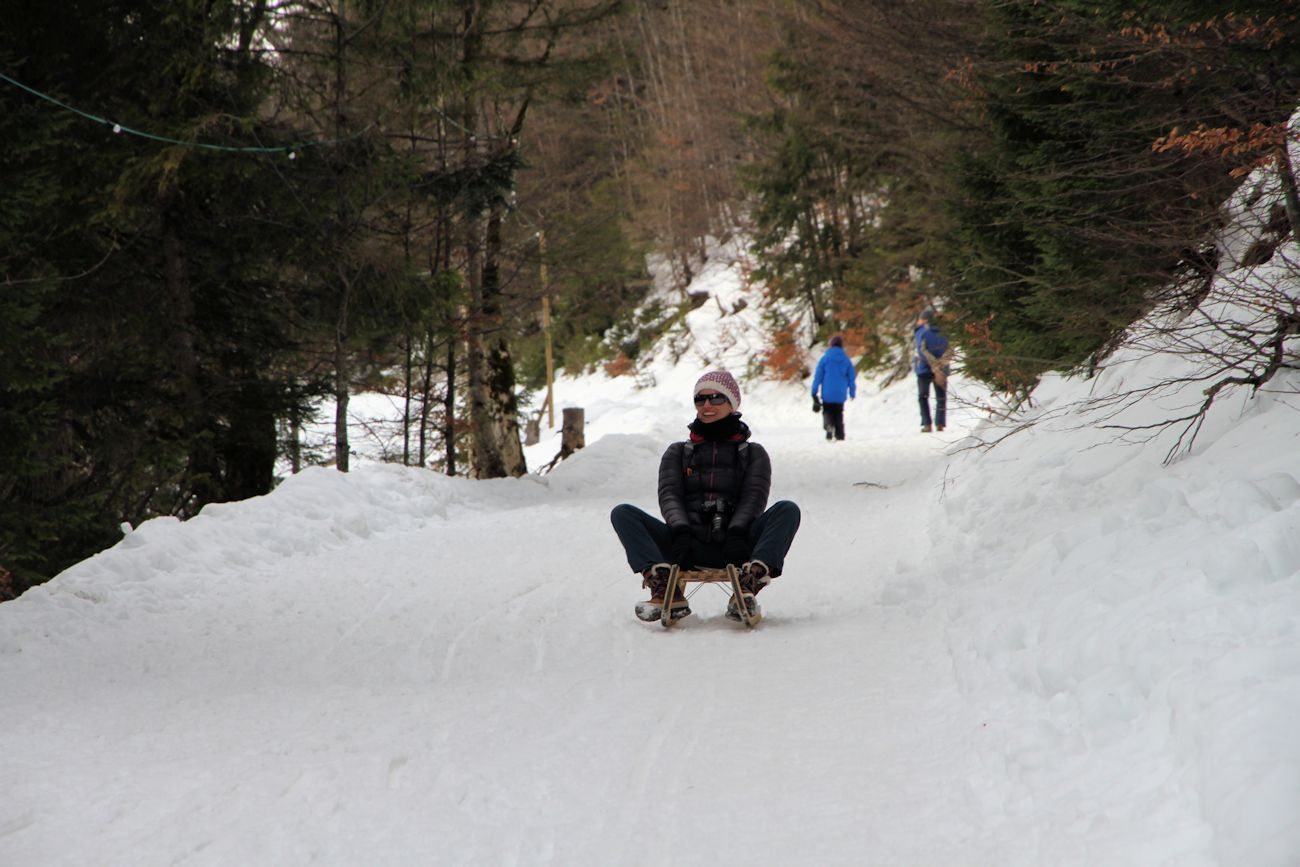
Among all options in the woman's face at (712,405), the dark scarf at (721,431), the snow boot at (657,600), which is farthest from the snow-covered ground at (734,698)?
the woman's face at (712,405)

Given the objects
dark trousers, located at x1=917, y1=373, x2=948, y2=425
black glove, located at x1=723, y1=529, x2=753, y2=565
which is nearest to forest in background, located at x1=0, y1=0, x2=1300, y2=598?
black glove, located at x1=723, y1=529, x2=753, y2=565

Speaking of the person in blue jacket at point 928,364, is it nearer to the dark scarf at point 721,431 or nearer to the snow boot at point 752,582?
the dark scarf at point 721,431

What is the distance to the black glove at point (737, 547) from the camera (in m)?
6.68

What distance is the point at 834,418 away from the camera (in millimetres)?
19734

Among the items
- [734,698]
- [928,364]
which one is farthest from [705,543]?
[928,364]

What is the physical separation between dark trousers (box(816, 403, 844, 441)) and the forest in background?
4058 mm

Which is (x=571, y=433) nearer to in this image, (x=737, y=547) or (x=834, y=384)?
(x=834, y=384)

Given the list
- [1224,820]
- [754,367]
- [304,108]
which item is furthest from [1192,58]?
[754,367]

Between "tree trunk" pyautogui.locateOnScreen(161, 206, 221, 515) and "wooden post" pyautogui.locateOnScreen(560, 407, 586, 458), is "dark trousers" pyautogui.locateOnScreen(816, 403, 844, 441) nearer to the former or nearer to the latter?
"wooden post" pyautogui.locateOnScreen(560, 407, 586, 458)

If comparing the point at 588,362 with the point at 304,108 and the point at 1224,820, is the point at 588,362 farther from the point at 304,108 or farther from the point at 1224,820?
the point at 1224,820

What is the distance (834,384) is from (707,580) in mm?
13310

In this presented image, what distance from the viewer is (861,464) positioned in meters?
15.4

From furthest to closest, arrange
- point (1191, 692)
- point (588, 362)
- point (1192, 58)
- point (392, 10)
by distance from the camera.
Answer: point (588, 362) → point (392, 10) → point (1192, 58) → point (1191, 692)

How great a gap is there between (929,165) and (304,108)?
9291 mm
